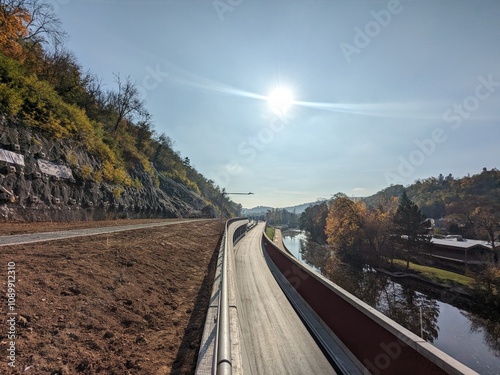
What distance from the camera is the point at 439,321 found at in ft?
79.1

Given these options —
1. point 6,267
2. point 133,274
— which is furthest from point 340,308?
point 6,267

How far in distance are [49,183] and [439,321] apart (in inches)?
1386

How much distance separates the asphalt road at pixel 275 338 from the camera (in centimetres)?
784

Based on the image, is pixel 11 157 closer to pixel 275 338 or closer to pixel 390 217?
pixel 275 338

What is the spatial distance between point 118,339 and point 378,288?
3771 cm

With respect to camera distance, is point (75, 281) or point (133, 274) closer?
point (75, 281)

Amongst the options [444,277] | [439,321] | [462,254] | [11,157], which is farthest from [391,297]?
[11,157]

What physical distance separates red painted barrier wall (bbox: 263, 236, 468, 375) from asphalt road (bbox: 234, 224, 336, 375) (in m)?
1.11

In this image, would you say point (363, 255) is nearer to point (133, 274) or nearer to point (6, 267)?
point (133, 274)

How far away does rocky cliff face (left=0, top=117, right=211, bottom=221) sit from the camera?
14289mm

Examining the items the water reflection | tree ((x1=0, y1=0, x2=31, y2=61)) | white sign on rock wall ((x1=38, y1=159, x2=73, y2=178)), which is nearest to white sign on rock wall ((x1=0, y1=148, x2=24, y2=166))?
white sign on rock wall ((x1=38, y1=159, x2=73, y2=178))

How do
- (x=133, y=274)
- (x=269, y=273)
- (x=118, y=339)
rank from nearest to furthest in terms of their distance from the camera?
(x=118, y=339), (x=133, y=274), (x=269, y=273)

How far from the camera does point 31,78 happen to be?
19.8 m

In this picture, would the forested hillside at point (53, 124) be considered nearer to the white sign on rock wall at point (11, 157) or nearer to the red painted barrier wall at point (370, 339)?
the white sign on rock wall at point (11, 157)
